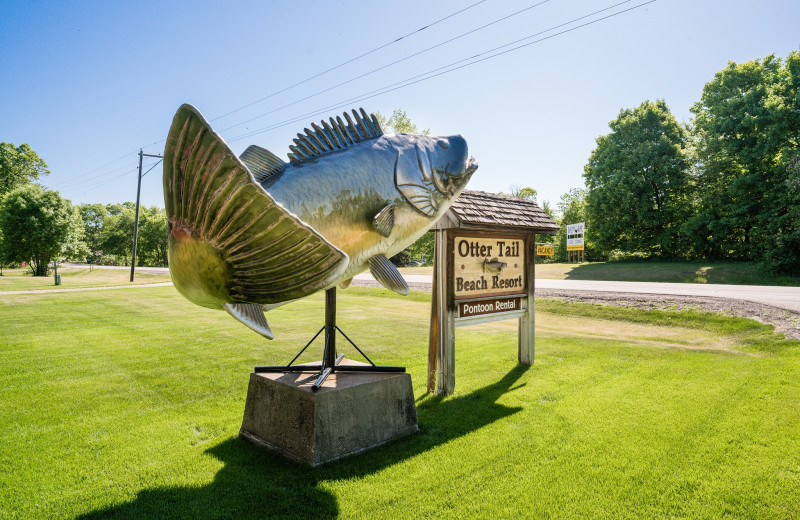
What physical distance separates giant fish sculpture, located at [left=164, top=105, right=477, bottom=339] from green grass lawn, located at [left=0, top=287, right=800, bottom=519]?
1610mm

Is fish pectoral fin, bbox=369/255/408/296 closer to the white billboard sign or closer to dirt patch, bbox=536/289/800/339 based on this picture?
dirt patch, bbox=536/289/800/339

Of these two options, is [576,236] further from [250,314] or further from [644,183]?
[250,314]

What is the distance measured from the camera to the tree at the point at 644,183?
92.2 ft

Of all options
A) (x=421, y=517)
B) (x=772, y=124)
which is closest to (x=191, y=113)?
(x=421, y=517)

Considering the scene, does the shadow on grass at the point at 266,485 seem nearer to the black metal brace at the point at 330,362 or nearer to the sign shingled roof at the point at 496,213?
the black metal brace at the point at 330,362

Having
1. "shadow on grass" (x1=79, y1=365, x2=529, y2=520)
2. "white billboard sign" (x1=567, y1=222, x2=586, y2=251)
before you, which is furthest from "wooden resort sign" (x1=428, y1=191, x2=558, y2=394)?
"white billboard sign" (x1=567, y1=222, x2=586, y2=251)

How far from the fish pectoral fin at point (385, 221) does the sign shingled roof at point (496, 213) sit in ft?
9.91

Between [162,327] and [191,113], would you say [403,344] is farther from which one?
[191,113]

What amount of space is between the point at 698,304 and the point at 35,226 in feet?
142

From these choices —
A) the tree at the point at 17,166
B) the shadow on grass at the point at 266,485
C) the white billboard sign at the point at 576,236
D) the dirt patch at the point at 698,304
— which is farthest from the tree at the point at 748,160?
the tree at the point at 17,166

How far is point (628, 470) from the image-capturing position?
3.49 m

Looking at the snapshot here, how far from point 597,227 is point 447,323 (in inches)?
1178

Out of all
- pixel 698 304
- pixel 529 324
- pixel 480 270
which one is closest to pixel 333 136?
pixel 480 270

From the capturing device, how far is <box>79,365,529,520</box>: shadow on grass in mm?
2850
